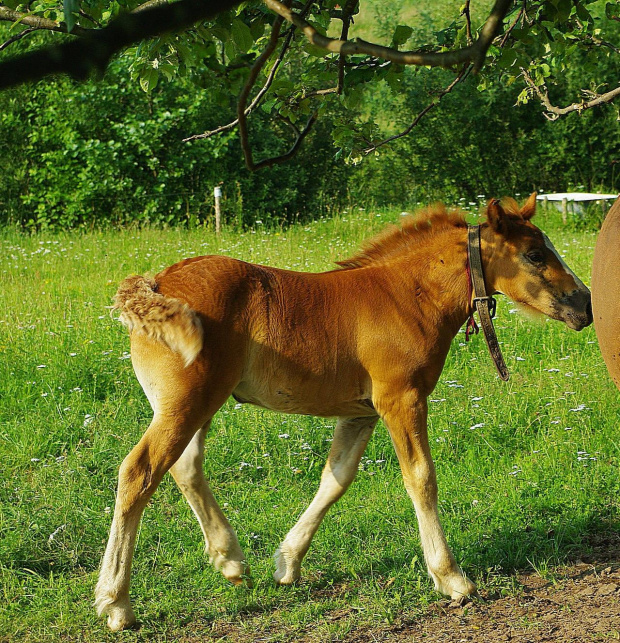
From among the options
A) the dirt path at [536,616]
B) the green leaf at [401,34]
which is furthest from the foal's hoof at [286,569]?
the green leaf at [401,34]

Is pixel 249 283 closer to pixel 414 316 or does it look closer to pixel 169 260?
pixel 414 316

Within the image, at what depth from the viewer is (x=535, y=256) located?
4.18 metres

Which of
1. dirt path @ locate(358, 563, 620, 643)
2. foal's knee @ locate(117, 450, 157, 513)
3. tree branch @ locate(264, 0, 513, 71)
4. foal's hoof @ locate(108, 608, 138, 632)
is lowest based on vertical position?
dirt path @ locate(358, 563, 620, 643)

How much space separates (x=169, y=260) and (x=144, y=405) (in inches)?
183

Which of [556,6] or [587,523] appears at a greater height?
[556,6]

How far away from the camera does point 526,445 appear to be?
578 cm

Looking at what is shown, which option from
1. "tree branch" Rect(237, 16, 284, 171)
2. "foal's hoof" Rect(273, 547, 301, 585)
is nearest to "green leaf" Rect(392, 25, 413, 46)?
"tree branch" Rect(237, 16, 284, 171)

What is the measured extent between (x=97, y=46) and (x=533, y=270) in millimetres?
3684

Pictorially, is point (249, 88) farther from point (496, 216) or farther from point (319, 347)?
point (496, 216)

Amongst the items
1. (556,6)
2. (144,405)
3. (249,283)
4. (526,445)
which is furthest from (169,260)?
(556,6)

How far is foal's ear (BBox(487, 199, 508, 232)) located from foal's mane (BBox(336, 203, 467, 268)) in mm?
203

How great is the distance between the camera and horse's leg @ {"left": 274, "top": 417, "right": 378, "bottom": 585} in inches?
166

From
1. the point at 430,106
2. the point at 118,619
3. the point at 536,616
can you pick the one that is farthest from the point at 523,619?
the point at 430,106

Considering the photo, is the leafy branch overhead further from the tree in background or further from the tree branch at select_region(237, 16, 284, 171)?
the tree in background
